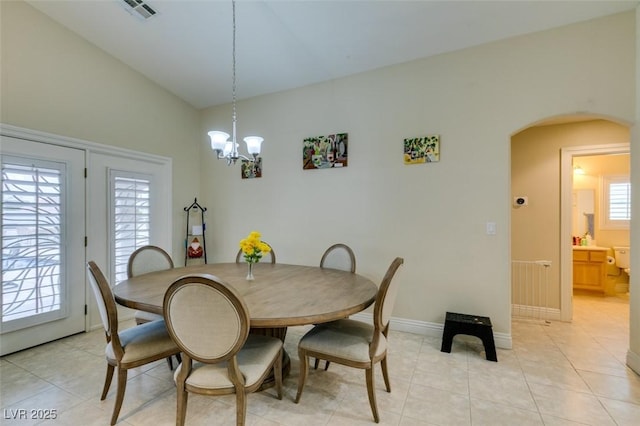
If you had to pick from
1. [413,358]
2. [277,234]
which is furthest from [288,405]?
[277,234]

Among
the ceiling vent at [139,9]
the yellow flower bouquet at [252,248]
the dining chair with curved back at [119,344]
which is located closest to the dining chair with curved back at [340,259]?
the yellow flower bouquet at [252,248]

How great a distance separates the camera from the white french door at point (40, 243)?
8.22 feet

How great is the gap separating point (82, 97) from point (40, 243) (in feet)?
5.20

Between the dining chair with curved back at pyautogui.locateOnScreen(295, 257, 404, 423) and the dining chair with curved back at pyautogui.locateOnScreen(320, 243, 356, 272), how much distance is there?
84 cm

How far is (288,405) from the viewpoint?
1861 mm

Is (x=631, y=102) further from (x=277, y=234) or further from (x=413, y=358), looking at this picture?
(x=277, y=234)

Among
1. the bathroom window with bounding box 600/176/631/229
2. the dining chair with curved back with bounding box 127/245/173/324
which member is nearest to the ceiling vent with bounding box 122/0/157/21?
the dining chair with curved back with bounding box 127/245/173/324

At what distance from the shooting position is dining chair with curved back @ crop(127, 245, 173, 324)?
2472mm

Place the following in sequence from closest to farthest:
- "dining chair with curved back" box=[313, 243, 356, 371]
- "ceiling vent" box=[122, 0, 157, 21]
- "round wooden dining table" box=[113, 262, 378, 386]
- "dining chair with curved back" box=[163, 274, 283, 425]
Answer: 1. "dining chair with curved back" box=[163, 274, 283, 425]
2. "round wooden dining table" box=[113, 262, 378, 386]
3. "ceiling vent" box=[122, 0, 157, 21]
4. "dining chair with curved back" box=[313, 243, 356, 371]

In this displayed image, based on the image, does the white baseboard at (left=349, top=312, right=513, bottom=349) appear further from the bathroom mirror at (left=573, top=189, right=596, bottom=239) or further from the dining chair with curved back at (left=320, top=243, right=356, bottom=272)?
the bathroom mirror at (left=573, top=189, right=596, bottom=239)

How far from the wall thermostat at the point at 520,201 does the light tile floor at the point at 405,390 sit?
164 centimetres

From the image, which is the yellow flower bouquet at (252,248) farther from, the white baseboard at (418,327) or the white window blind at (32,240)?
the white window blind at (32,240)

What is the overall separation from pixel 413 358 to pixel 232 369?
1761 millimetres

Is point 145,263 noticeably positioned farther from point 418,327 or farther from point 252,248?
point 418,327
